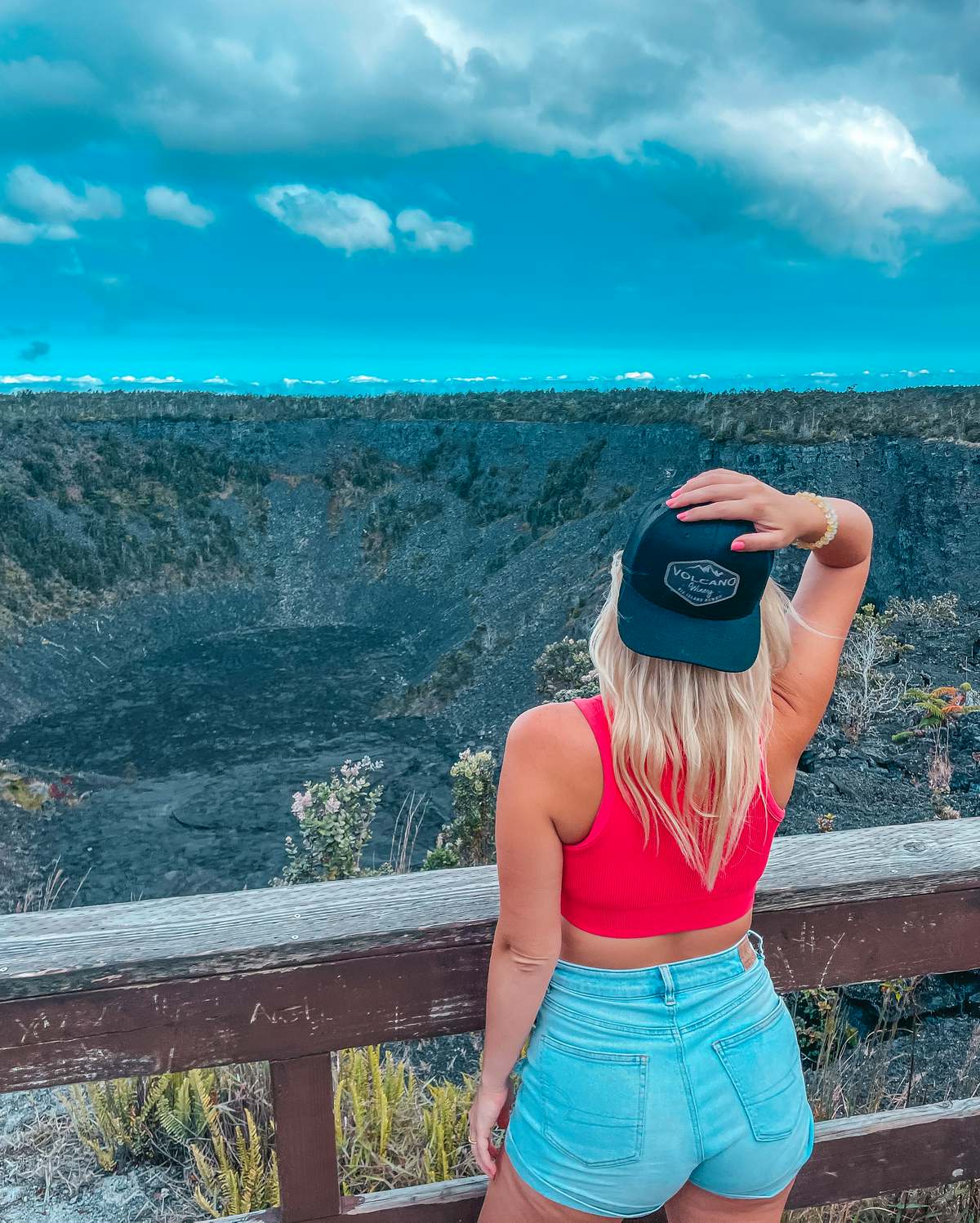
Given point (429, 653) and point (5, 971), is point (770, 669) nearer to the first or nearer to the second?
point (5, 971)

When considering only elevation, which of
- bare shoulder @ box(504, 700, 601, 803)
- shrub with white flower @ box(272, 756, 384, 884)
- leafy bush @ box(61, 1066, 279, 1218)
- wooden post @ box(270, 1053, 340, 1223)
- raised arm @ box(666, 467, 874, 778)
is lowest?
shrub with white flower @ box(272, 756, 384, 884)

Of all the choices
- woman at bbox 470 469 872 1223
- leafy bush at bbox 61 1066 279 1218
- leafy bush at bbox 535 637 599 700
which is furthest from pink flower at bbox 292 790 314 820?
leafy bush at bbox 535 637 599 700

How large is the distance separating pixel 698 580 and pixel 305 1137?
1260 mm

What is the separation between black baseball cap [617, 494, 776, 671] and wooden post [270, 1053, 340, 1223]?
99 cm

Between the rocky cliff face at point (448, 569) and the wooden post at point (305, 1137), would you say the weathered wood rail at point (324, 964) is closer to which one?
the wooden post at point (305, 1137)

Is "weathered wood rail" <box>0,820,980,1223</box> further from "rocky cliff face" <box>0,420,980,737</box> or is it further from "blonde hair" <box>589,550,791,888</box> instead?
"rocky cliff face" <box>0,420,980,737</box>

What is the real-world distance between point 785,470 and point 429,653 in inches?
530

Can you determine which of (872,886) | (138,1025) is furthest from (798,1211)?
(138,1025)

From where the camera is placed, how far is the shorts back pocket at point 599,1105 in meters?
1.48

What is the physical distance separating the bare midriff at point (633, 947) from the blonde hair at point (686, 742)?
0.45 feet

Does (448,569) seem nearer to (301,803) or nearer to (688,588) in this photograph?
(301,803)

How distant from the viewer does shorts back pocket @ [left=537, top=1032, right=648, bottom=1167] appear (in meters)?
1.48

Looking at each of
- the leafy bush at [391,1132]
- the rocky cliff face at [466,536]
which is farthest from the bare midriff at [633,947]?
the rocky cliff face at [466,536]

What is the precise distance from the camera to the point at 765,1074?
1562mm
